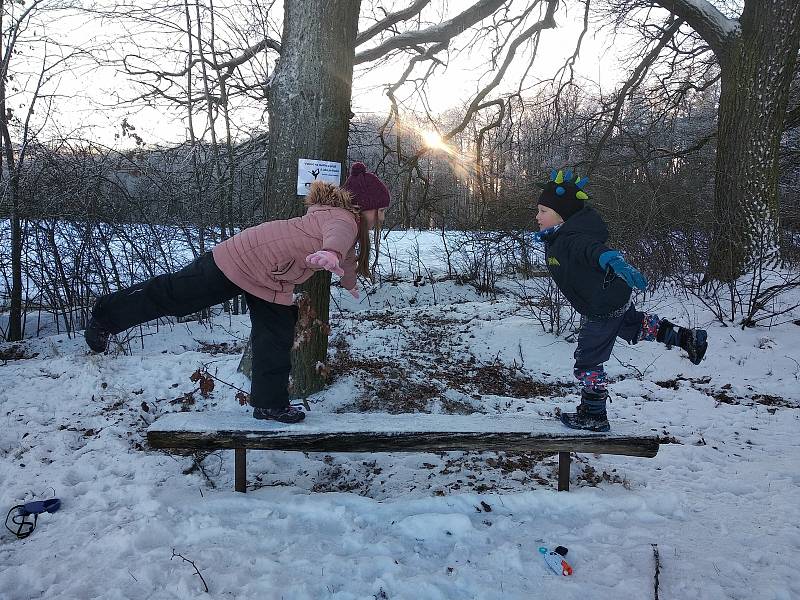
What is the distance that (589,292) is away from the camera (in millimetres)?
2727

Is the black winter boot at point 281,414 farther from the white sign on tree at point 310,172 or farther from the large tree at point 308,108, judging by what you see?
the white sign on tree at point 310,172

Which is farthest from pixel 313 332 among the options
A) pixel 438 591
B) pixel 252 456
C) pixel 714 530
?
pixel 714 530

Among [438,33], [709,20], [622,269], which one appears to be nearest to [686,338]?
[622,269]

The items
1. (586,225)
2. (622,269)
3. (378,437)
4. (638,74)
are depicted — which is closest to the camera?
(622,269)

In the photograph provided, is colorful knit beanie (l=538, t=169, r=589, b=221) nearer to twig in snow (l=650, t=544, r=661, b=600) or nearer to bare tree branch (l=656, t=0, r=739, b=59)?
twig in snow (l=650, t=544, r=661, b=600)

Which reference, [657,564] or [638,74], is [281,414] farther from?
[638,74]

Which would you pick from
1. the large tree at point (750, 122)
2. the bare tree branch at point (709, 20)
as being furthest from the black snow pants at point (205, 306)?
the bare tree branch at point (709, 20)

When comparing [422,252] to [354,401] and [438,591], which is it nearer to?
[354,401]

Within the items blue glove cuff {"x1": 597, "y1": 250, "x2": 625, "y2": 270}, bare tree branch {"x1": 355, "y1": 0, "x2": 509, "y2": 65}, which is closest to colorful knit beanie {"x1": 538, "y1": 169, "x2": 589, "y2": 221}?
blue glove cuff {"x1": 597, "y1": 250, "x2": 625, "y2": 270}

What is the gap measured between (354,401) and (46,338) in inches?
193

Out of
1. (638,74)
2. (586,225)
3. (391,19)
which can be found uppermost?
(638,74)

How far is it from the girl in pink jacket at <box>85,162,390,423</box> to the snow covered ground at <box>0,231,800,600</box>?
1.58 feet

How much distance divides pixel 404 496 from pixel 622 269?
5.58 ft

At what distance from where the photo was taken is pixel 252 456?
3232 millimetres
